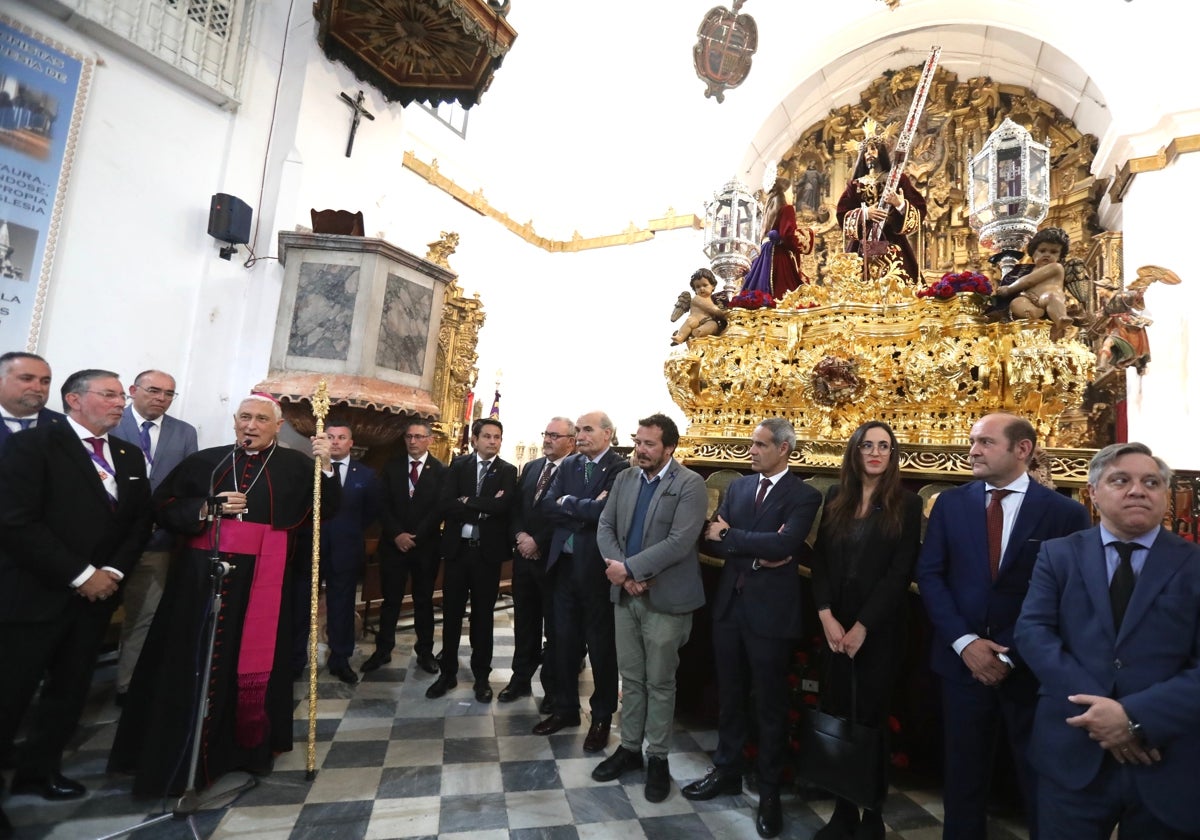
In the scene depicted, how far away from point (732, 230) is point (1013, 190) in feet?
6.12

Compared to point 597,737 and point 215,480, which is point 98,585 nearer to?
point 215,480

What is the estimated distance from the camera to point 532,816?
8.48 ft

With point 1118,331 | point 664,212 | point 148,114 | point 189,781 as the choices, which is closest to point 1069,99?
point 1118,331

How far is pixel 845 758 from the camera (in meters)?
2.32

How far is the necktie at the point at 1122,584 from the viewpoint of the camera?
1773 millimetres

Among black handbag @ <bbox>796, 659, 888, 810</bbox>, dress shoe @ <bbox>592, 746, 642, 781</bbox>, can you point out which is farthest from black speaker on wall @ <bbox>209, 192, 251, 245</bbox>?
black handbag @ <bbox>796, 659, 888, 810</bbox>

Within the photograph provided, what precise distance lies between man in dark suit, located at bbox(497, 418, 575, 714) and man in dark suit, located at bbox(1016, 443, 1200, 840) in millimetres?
2606

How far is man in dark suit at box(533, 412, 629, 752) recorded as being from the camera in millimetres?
3354

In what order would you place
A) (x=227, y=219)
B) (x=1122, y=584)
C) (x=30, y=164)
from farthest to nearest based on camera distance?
1. (x=227, y=219)
2. (x=30, y=164)
3. (x=1122, y=584)

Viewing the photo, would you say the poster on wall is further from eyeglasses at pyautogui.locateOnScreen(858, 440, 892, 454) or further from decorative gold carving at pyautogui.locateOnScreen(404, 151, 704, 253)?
eyeglasses at pyautogui.locateOnScreen(858, 440, 892, 454)

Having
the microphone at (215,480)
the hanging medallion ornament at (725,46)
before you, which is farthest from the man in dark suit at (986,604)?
the hanging medallion ornament at (725,46)

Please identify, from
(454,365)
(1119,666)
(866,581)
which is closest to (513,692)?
(866,581)

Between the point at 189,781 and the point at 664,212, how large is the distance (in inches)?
444

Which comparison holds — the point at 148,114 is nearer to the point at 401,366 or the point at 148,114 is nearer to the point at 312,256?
the point at 312,256
